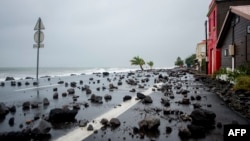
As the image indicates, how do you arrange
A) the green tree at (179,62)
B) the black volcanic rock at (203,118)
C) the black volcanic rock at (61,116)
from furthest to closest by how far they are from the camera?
1. the green tree at (179,62)
2. the black volcanic rock at (61,116)
3. the black volcanic rock at (203,118)

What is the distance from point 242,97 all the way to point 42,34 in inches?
410

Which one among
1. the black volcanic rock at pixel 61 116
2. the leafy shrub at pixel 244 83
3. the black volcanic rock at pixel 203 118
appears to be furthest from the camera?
the leafy shrub at pixel 244 83

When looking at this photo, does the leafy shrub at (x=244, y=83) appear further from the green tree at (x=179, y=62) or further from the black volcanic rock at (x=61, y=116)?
the green tree at (x=179, y=62)

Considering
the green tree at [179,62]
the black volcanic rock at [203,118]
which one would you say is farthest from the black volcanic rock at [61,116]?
the green tree at [179,62]

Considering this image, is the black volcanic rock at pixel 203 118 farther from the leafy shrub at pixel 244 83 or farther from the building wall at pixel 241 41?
the building wall at pixel 241 41

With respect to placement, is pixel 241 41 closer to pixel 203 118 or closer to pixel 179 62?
pixel 203 118

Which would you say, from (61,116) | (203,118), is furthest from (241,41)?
(61,116)

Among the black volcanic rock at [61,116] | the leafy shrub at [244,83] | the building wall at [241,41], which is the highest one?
the building wall at [241,41]

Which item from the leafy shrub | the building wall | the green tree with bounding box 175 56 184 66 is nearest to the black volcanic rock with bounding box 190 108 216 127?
the leafy shrub

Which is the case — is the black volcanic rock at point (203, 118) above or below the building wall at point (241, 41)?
below

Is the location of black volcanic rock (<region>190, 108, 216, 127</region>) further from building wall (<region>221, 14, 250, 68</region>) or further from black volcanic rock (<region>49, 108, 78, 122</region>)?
building wall (<region>221, 14, 250, 68</region>)

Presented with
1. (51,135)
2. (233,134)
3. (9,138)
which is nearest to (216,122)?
(233,134)

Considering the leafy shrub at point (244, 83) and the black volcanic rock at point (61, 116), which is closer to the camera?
the black volcanic rock at point (61, 116)

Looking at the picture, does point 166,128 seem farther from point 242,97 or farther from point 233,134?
point 242,97
